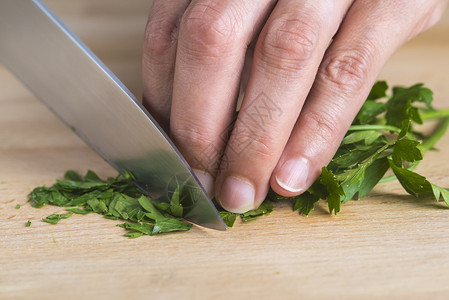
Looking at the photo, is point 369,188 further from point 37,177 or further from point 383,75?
point 383,75

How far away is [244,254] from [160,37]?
2.49 ft

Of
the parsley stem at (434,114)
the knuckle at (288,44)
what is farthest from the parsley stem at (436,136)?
the knuckle at (288,44)

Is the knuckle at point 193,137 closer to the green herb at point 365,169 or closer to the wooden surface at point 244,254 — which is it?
the wooden surface at point 244,254

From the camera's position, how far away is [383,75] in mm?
2900

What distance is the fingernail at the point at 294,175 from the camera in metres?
1.54

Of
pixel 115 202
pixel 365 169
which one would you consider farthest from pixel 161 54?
pixel 365 169

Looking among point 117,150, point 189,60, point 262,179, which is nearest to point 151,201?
point 117,150

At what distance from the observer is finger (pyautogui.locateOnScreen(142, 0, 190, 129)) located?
5.34 ft

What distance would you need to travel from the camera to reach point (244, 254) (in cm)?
144

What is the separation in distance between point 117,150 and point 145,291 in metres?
0.60

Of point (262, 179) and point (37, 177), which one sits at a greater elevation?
point (262, 179)

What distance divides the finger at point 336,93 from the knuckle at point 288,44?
0.17 meters

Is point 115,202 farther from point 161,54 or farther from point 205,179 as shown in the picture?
point 161,54

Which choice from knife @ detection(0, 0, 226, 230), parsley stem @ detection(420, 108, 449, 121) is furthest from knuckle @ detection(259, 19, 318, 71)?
parsley stem @ detection(420, 108, 449, 121)
